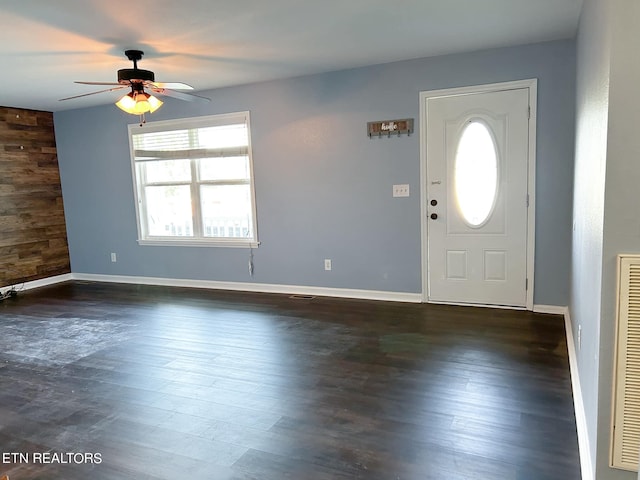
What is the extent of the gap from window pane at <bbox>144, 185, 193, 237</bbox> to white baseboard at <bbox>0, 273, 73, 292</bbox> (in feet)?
5.58

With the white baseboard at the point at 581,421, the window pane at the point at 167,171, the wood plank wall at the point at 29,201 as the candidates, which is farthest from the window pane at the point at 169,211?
the white baseboard at the point at 581,421

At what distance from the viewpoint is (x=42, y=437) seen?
7.93 feet

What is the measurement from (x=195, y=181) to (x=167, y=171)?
509 millimetres

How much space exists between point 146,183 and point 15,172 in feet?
5.68

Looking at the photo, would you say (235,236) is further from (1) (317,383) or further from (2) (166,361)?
(1) (317,383)

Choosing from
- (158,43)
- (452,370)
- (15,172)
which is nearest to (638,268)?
(452,370)

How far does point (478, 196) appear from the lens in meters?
4.27

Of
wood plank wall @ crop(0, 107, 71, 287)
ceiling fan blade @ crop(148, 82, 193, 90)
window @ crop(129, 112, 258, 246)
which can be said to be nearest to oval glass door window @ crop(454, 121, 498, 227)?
window @ crop(129, 112, 258, 246)

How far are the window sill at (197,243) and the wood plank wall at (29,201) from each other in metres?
1.49

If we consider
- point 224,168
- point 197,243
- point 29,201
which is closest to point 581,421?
point 224,168

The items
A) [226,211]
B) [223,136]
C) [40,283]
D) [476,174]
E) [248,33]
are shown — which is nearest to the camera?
[248,33]

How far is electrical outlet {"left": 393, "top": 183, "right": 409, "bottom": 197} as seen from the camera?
179 inches

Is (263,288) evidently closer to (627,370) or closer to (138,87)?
(138,87)

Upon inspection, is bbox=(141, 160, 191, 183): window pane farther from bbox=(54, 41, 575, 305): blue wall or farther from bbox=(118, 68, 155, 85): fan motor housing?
bbox=(118, 68, 155, 85): fan motor housing
